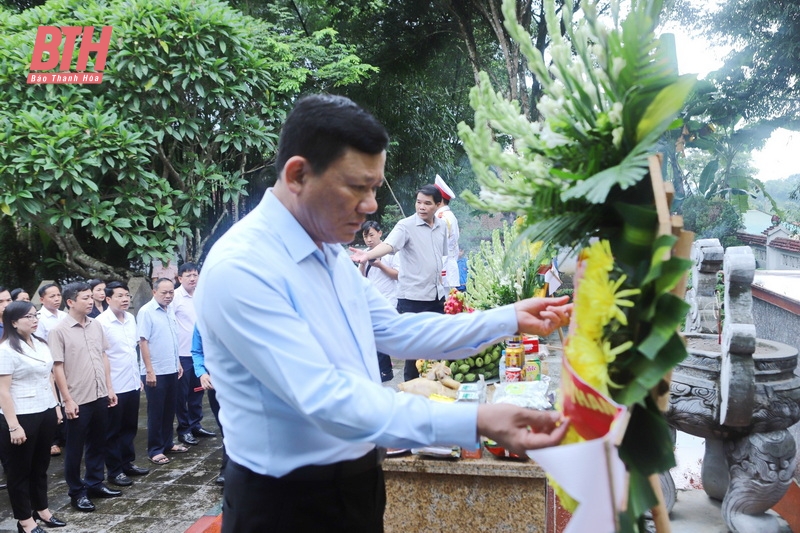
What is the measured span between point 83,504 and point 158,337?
66.8 inches

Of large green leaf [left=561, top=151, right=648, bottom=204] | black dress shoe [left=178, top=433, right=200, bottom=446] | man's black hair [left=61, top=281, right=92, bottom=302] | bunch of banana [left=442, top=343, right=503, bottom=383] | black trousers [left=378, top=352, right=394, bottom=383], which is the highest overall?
large green leaf [left=561, top=151, right=648, bottom=204]

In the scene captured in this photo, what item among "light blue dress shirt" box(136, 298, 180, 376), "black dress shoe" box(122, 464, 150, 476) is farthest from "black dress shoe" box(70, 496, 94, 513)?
"light blue dress shirt" box(136, 298, 180, 376)

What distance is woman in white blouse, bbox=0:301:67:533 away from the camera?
454 centimetres

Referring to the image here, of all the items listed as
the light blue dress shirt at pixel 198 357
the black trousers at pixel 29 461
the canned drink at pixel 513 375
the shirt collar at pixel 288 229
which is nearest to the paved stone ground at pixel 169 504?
the black trousers at pixel 29 461

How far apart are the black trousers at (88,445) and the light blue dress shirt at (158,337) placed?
849mm

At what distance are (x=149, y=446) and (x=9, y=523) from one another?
1.52 m

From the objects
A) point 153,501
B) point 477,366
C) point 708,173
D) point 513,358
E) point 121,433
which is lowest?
point 153,501

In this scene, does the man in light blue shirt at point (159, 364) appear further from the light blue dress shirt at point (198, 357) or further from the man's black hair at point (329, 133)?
the man's black hair at point (329, 133)

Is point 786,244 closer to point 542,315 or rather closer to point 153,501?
point 153,501

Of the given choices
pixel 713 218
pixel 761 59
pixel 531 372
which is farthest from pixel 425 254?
pixel 713 218

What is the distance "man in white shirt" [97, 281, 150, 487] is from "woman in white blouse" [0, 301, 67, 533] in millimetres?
845

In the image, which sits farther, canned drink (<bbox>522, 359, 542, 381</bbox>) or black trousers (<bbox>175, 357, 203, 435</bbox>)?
black trousers (<bbox>175, 357, 203, 435</bbox>)

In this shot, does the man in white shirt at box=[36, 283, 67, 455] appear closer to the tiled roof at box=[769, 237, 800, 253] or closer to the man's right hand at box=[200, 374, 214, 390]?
the man's right hand at box=[200, 374, 214, 390]

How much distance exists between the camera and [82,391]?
207 inches
